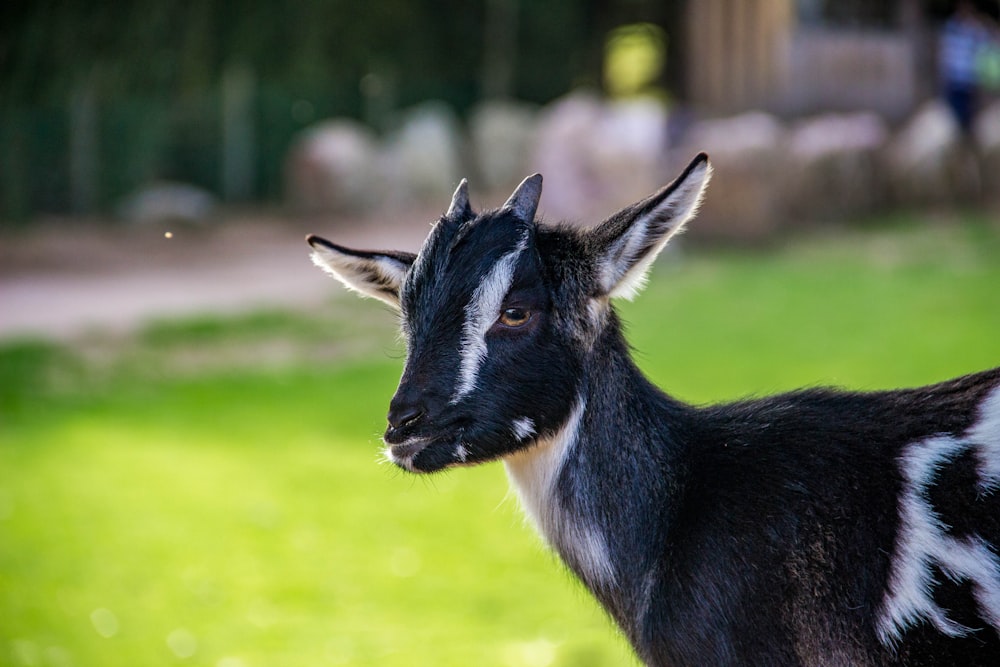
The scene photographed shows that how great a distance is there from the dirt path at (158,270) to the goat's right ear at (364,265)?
883cm

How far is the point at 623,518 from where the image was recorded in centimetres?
312

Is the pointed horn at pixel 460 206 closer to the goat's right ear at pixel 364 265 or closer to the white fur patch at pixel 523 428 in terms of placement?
the goat's right ear at pixel 364 265

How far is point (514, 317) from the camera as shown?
3.09m

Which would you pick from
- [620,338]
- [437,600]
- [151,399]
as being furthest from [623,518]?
[151,399]

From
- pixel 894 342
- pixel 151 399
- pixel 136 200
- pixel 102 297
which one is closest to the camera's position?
pixel 151 399

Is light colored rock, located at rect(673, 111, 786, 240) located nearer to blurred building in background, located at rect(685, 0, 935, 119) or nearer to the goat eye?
blurred building in background, located at rect(685, 0, 935, 119)

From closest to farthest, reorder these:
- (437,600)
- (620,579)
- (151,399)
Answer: (620,579) → (437,600) → (151,399)

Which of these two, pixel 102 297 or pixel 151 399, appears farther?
pixel 102 297

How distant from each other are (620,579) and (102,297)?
10.8m

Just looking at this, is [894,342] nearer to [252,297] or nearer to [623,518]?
[252,297]

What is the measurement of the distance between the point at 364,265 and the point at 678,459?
1.00 m

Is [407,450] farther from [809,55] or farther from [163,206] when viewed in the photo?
[809,55]

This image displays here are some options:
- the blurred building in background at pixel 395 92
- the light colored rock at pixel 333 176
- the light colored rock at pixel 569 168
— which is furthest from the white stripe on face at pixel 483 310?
the light colored rock at pixel 333 176

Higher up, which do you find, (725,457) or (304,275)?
(725,457)
